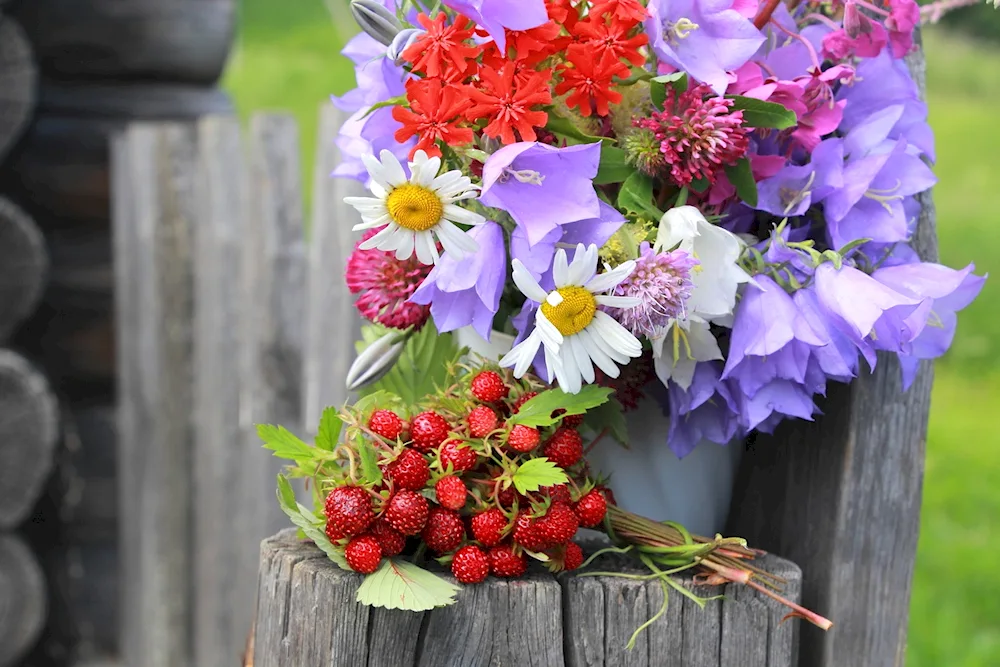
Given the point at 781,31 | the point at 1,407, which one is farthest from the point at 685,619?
the point at 1,407

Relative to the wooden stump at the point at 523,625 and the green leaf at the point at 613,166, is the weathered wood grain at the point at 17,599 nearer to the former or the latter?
the wooden stump at the point at 523,625

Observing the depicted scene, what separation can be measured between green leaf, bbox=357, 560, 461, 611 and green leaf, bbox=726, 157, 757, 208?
431 mm

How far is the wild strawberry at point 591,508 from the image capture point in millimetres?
884

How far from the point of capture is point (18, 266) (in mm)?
2199

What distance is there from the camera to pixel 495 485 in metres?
0.88

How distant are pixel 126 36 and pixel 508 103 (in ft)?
6.33

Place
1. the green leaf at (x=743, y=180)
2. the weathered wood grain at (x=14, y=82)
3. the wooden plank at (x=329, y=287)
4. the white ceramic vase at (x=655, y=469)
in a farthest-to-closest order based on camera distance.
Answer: the weathered wood grain at (x=14, y=82) → the wooden plank at (x=329, y=287) → the white ceramic vase at (x=655, y=469) → the green leaf at (x=743, y=180)

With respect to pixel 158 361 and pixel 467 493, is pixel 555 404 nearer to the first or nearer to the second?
pixel 467 493

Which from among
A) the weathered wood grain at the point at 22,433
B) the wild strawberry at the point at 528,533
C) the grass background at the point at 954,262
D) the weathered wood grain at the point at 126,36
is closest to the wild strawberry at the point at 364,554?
the wild strawberry at the point at 528,533

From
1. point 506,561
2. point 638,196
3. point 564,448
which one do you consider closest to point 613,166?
point 638,196

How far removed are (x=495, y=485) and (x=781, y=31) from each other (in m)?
0.53

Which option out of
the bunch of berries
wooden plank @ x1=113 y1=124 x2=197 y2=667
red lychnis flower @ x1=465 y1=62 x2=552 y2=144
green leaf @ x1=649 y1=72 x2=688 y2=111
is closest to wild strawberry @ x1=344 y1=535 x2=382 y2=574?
the bunch of berries

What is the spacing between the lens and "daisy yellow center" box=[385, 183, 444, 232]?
33.0 inches

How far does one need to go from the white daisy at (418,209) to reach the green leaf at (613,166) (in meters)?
0.13
